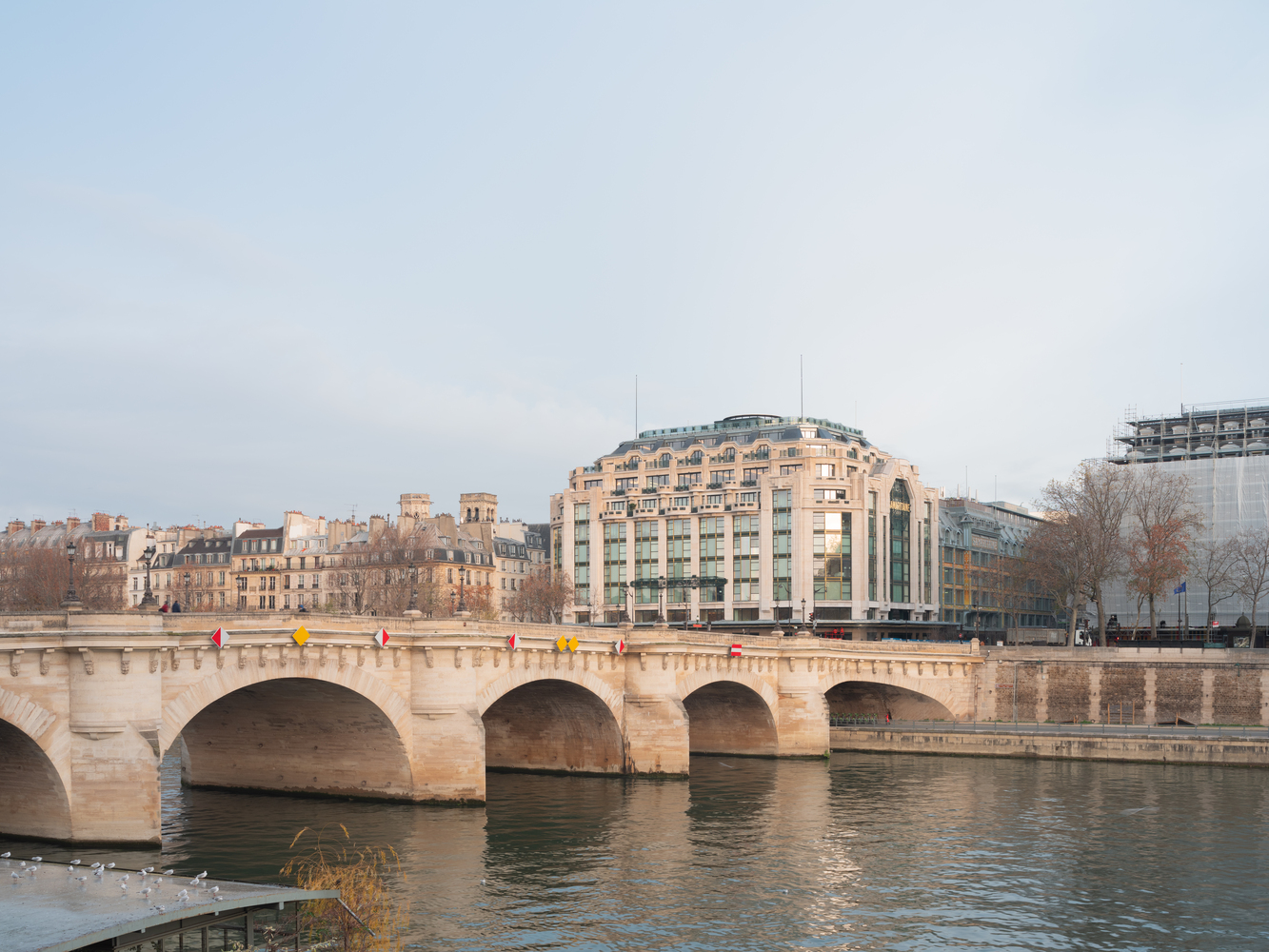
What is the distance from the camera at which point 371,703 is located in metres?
46.7

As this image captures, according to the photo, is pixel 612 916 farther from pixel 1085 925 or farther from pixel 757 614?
pixel 757 614

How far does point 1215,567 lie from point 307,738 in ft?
275

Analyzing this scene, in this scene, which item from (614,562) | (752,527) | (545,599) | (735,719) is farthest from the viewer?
(614,562)

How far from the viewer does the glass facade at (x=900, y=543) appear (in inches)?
5098

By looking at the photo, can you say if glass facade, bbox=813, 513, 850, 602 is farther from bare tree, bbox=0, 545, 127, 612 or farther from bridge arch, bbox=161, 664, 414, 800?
bridge arch, bbox=161, 664, 414, 800

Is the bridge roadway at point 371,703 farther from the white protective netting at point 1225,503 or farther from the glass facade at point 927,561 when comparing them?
the glass facade at point 927,561

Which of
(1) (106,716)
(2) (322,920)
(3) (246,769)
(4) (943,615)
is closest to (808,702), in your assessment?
(3) (246,769)

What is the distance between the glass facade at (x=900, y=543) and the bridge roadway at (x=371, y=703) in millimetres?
46437

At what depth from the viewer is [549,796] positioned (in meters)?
54.2

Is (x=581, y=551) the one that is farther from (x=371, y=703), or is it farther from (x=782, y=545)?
(x=371, y=703)

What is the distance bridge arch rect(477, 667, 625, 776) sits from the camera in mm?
59781

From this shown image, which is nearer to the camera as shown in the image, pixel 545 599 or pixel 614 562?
pixel 545 599

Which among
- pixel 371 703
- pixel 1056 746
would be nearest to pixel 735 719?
pixel 1056 746

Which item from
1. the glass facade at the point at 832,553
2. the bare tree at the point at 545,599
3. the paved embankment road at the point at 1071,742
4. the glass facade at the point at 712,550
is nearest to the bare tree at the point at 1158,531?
the paved embankment road at the point at 1071,742
